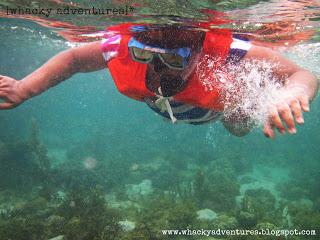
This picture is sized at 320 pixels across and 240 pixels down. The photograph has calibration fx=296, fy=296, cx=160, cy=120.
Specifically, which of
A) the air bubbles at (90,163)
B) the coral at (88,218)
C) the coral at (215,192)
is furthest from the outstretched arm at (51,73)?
the air bubbles at (90,163)

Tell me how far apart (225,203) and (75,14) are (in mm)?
11252

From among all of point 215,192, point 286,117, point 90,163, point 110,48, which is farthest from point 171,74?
point 90,163

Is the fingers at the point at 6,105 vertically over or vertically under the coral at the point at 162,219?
over

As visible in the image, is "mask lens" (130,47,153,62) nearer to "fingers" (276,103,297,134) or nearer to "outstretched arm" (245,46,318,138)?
"outstretched arm" (245,46,318,138)

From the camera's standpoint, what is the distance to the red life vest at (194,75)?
459cm

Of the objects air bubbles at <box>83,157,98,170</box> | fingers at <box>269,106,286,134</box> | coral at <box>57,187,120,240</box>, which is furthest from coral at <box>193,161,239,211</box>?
fingers at <box>269,106,286,134</box>

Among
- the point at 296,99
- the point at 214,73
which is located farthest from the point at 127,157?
the point at 296,99

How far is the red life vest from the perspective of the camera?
15.0 feet

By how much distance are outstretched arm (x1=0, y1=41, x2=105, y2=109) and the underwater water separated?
9.19 ft

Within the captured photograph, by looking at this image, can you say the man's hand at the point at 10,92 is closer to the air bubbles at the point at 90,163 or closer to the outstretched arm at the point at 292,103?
the outstretched arm at the point at 292,103

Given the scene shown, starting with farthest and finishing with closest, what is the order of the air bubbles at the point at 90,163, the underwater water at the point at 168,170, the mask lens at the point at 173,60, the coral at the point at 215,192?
the air bubbles at the point at 90,163, the coral at the point at 215,192, the underwater water at the point at 168,170, the mask lens at the point at 173,60

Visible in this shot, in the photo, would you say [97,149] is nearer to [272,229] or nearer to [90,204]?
[90,204]

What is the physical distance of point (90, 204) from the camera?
42.0 feet

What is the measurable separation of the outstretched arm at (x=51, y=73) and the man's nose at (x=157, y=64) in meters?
1.22
